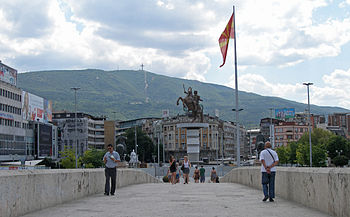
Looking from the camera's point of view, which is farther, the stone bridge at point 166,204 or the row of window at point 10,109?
the row of window at point 10,109

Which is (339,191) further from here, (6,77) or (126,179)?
(6,77)

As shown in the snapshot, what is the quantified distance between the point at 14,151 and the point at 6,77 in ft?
42.7

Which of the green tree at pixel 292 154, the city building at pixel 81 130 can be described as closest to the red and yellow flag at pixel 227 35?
the green tree at pixel 292 154

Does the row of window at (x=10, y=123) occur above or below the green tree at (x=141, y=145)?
above

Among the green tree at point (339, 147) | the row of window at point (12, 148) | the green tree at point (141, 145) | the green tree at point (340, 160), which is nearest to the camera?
A: the row of window at point (12, 148)

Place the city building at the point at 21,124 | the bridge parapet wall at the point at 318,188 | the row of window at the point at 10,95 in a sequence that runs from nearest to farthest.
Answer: the bridge parapet wall at the point at 318,188
the row of window at the point at 10,95
the city building at the point at 21,124

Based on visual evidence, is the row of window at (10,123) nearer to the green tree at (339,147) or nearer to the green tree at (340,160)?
the green tree at (340,160)

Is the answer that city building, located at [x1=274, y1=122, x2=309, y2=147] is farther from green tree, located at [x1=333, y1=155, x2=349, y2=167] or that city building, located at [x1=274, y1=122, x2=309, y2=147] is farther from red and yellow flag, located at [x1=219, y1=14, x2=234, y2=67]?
red and yellow flag, located at [x1=219, y1=14, x2=234, y2=67]

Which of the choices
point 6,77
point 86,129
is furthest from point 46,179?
point 86,129

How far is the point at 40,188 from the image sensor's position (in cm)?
1083

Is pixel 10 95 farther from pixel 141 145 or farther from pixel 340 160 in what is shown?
pixel 340 160

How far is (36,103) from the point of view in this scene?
110875 millimetres

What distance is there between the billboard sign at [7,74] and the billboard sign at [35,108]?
524 cm

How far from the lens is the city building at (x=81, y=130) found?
504 feet
